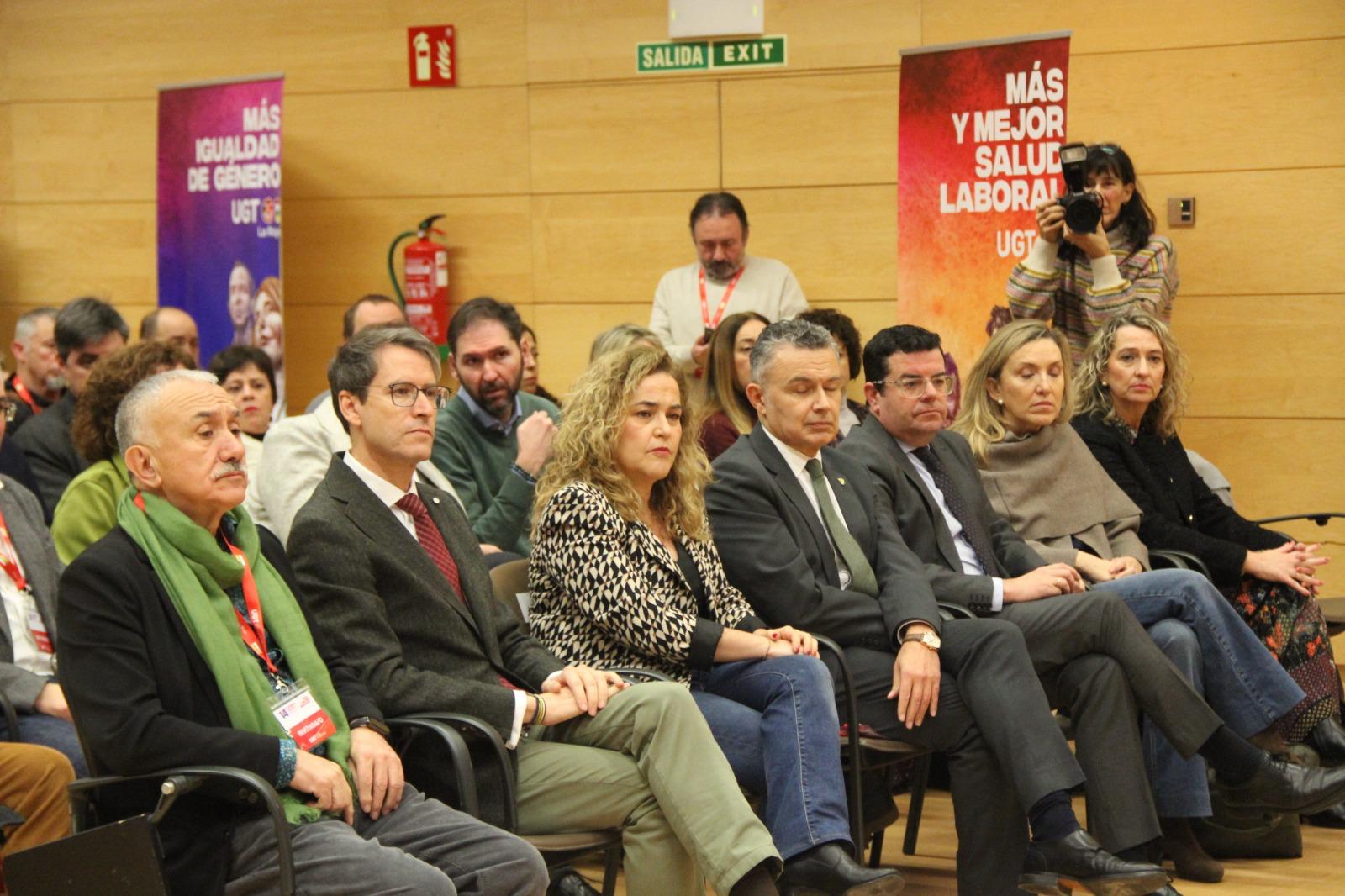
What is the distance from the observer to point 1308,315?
568 centimetres

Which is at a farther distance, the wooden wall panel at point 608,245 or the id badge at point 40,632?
the wooden wall panel at point 608,245

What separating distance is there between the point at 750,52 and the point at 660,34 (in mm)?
402

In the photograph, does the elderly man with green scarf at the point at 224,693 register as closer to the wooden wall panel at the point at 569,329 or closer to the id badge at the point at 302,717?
the id badge at the point at 302,717

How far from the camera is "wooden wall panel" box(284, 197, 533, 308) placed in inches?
261

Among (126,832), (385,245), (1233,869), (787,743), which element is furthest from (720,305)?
(126,832)

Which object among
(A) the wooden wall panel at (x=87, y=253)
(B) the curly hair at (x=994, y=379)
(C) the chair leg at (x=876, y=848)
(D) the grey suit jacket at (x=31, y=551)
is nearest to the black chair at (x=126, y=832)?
(D) the grey suit jacket at (x=31, y=551)

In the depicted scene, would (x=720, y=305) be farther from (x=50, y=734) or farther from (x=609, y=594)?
(x=50, y=734)

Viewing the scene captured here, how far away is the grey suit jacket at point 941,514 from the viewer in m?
3.59

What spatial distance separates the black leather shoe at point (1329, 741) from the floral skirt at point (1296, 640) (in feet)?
0.06

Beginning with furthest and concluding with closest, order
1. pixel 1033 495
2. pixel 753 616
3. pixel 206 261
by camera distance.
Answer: pixel 206 261 → pixel 1033 495 → pixel 753 616

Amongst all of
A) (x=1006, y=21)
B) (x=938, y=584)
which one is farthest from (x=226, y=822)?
(x=1006, y=21)

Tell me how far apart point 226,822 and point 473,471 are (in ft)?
6.40

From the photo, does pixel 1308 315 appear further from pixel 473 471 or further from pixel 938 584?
pixel 473 471

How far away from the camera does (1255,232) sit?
5703mm
